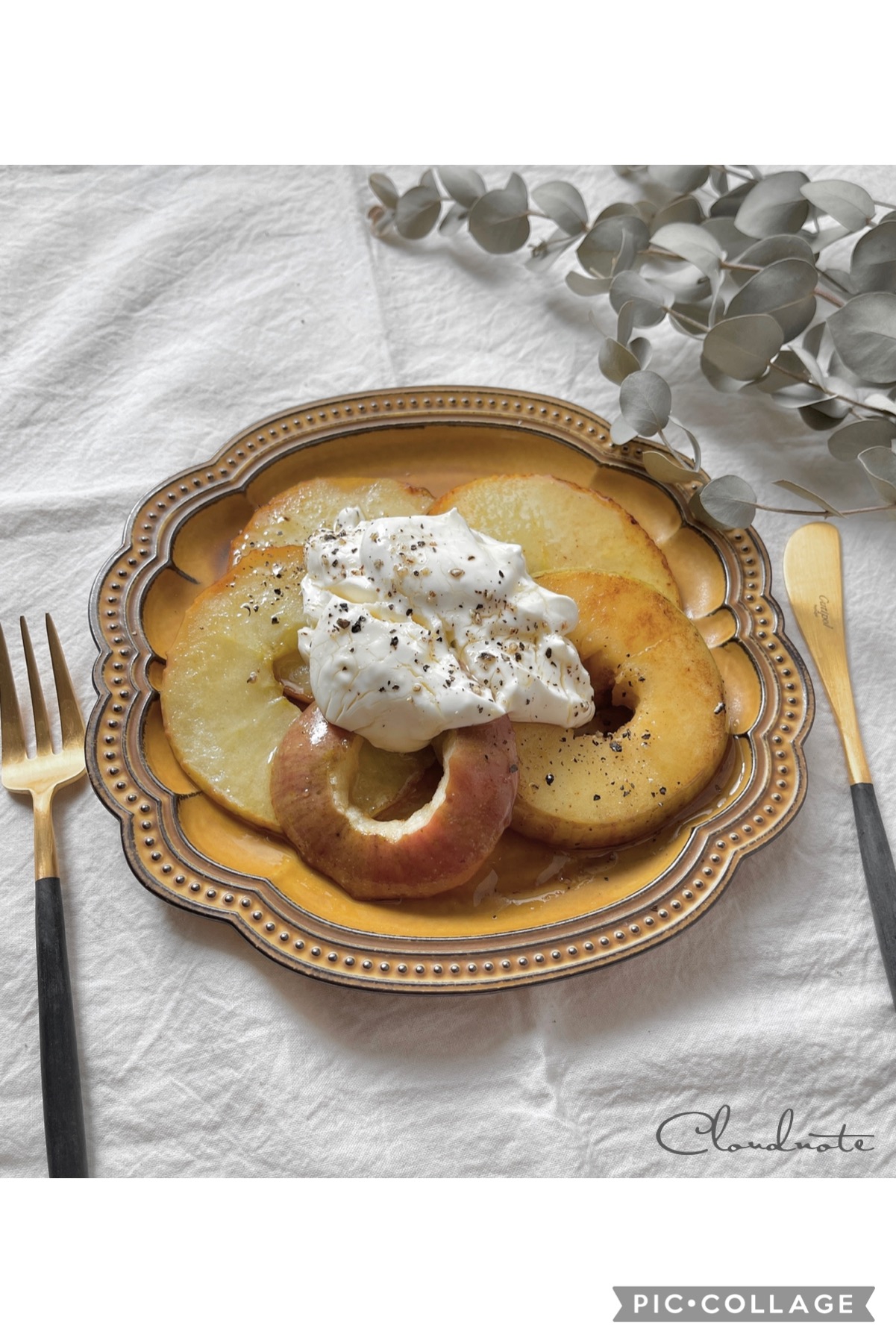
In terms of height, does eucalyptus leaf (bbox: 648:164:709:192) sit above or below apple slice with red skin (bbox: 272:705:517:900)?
above

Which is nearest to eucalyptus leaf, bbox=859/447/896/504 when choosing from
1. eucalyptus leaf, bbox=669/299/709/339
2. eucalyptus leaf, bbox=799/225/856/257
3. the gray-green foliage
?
the gray-green foliage

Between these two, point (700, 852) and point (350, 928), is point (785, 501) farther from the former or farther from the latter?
point (350, 928)

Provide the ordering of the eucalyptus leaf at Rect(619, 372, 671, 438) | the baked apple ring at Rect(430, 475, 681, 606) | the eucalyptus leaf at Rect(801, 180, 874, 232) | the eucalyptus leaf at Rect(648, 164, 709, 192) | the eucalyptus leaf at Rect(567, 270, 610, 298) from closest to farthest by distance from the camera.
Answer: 1. the baked apple ring at Rect(430, 475, 681, 606)
2. the eucalyptus leaf at Rect(619, 372, 671, 438)
3. the eucalyptus leaf at Rect(801, 180, 874, 232)
4. the eucalyptus leaf at Rect(567, 270, 610, 298)
5. the eucalyptus leaf at Rect(648, 164, 709, 192)

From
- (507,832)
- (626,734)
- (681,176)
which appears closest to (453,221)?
(681,176)

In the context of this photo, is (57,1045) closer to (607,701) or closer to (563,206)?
(607,701)

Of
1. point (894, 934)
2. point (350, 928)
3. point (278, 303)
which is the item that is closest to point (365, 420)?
point (278, 303)

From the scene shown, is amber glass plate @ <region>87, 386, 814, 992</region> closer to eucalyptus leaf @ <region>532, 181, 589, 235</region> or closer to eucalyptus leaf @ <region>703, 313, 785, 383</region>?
eucalyptus leaf @ <region>703, 313, 785, 383</region>
